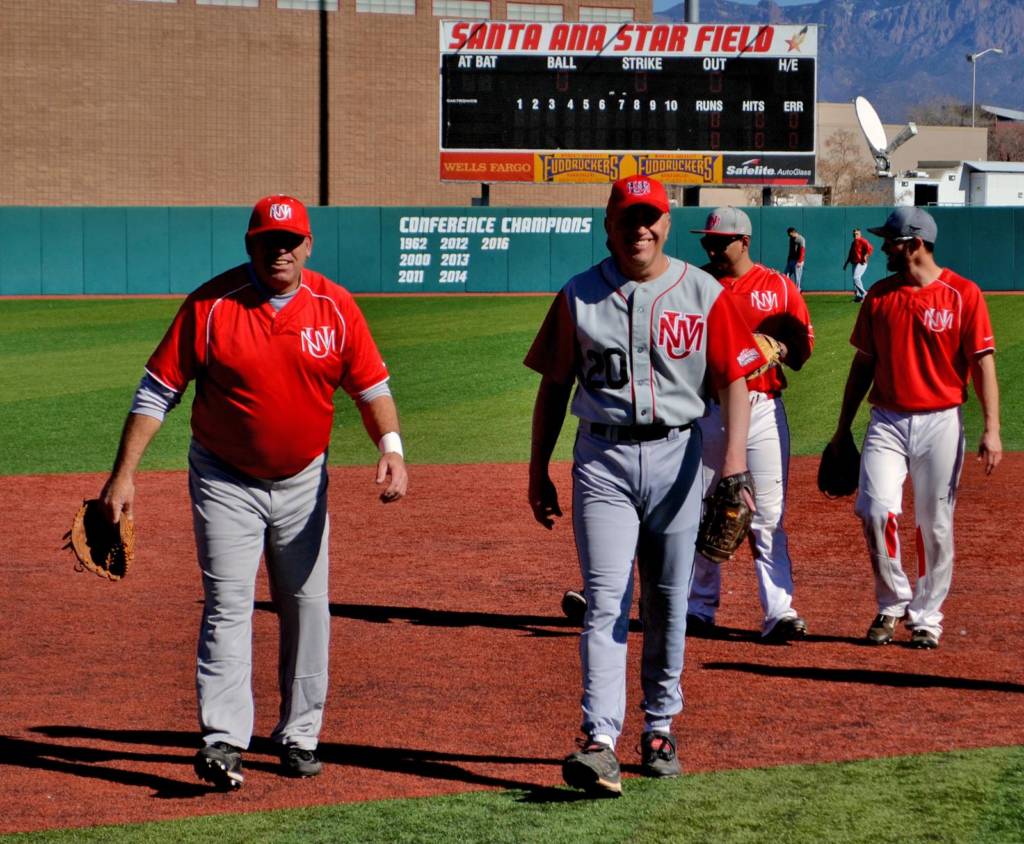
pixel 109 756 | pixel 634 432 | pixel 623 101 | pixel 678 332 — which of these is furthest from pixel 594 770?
pixel 623 101

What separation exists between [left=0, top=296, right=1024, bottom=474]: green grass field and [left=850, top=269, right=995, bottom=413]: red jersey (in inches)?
253

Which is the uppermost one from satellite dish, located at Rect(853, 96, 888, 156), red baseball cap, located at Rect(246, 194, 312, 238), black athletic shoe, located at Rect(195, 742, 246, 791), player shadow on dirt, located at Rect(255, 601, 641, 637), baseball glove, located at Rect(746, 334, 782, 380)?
satellite dish, located at Rect(853, 96, 888, 156)

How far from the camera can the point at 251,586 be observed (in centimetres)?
490

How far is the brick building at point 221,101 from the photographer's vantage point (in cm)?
4378

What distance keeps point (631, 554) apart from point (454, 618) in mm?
2646

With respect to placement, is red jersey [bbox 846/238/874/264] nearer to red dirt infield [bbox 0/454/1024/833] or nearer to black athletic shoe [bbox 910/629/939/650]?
red dirt infield [bbox 0/454/1024/833]

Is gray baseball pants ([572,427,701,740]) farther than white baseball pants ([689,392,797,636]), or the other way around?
white baseball pants ([689,392,797,636])

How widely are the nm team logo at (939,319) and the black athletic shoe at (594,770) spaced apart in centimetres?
270

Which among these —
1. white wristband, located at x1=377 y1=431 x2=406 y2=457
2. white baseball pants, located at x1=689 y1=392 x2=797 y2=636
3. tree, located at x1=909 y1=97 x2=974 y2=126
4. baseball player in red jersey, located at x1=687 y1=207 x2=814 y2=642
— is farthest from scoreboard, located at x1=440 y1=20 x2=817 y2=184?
tree, located at x1=909 y1=97 x2=974 y2=126

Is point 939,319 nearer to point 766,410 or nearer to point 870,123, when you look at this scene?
point 766,410

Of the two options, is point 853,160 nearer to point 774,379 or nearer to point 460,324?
point 460,324

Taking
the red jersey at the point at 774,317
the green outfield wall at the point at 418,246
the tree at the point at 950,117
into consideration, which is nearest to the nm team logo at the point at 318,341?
the red jersey at the point at 774,317

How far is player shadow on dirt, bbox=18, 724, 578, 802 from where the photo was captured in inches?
192

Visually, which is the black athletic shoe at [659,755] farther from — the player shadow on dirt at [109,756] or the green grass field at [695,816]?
the player shadow on dirt at [109,756]
